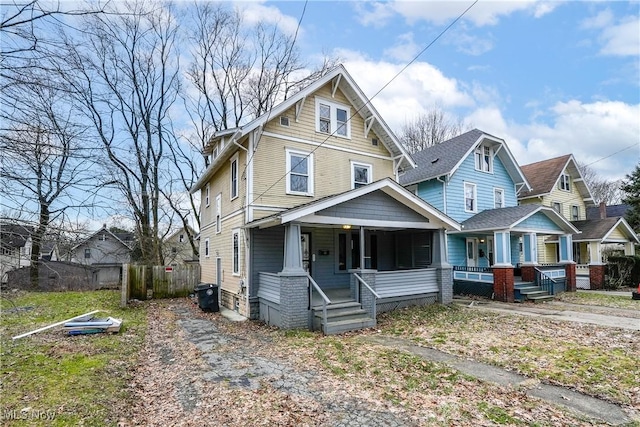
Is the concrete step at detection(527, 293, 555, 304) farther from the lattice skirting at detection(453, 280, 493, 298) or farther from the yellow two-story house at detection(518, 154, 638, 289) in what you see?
the yellow two-story house at detection(518, 154, 638, 289)

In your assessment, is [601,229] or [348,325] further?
[601,229]

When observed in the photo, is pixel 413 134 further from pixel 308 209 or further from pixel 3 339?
pixel 3 339

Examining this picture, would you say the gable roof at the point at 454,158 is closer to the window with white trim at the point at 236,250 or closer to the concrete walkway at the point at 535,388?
the window with white trim at the point at 236,250

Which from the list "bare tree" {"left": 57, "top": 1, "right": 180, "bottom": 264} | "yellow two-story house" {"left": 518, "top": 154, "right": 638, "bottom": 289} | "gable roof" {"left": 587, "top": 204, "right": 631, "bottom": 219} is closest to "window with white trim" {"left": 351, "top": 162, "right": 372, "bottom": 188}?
"yellow two-story house" {"left": 518, "top": 154, "right": 638, "bottom": 289}

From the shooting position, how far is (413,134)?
35188 mm

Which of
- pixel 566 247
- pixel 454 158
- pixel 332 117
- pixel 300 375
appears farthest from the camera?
pixel 454 158

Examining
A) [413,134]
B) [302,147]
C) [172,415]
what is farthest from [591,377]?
[413,134]

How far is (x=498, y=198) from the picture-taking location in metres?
19.5

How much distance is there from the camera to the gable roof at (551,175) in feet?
71.6

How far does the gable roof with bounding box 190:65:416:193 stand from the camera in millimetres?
11242

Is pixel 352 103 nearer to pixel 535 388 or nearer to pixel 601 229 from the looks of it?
pixel 535 388

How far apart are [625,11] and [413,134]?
84.3 feet

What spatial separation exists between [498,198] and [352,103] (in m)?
11.1

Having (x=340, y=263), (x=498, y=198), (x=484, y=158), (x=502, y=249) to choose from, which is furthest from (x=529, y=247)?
(x=340, y=263)
